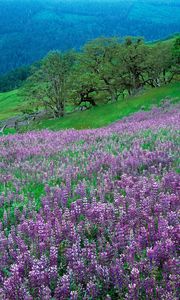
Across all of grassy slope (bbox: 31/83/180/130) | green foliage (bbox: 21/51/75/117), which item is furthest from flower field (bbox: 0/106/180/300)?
green foliage (bbox: 21/51/75/117)

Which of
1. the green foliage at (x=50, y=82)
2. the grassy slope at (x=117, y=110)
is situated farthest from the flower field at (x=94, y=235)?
the green foliage at (x=50, y=82)

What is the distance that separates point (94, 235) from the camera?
4516 mm

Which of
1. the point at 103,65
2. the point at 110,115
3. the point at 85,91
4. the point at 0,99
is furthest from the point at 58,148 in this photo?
the point at 0,99

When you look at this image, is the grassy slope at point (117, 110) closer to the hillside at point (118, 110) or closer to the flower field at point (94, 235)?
the hillside at point (118, 110)

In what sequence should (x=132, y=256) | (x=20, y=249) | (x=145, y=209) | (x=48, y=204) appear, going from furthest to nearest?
1. (x=48, y=204)
2. (x=145, y=209)
3. (x=20, y=249)
4. (x=132, y=256)

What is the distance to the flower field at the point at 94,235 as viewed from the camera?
331 cm

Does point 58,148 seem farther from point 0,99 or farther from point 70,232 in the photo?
point 0,99

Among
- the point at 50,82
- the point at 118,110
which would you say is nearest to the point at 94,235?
the point at 118,110

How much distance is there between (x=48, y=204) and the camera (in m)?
5.66

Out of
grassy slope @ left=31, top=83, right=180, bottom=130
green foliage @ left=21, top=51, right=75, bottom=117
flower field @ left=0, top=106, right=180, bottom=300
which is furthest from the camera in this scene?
green foliage @ left=21, top=51, right=75, bottom=117

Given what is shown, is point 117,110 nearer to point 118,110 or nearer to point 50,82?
point 118,110

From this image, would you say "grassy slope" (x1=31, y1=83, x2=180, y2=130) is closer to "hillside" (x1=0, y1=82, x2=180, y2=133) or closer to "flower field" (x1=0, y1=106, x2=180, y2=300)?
"hillside" (x1=0, y1=82, x2=180, y2=133)

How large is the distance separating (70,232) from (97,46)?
6223 centimetres

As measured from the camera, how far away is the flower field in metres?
3.31
